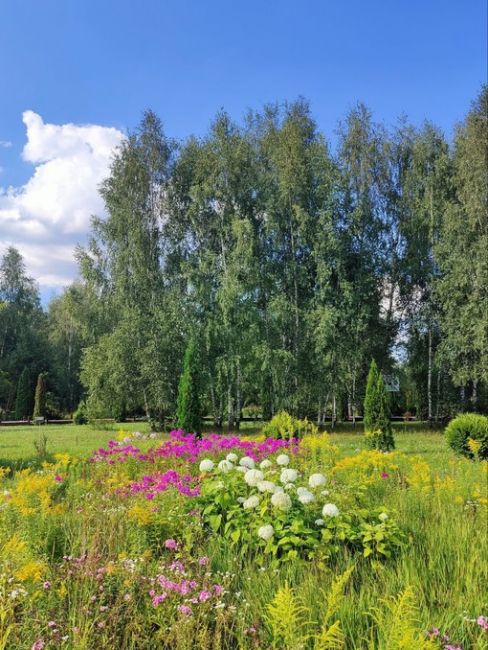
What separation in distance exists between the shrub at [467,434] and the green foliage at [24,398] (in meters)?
26.1

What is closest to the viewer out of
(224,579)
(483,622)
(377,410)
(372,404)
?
Result: (483,622)

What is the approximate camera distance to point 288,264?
58.0 feet

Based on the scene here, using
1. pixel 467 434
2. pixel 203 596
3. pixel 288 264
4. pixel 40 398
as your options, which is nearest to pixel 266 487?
pixel 203 596

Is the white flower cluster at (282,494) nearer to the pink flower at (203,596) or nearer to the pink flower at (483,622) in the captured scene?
the pink flower at (203,596)

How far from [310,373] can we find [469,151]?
933 cm

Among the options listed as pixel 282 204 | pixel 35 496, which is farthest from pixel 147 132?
pixel 35 496

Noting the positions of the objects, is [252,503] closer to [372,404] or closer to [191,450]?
[191,450]

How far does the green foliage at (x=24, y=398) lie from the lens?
96.1 feet

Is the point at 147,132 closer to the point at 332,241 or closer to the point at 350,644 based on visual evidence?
the point at 332,241

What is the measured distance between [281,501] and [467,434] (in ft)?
25.6

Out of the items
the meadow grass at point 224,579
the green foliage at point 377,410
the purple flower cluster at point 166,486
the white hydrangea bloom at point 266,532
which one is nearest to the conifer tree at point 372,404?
the green foliage at point 377,410

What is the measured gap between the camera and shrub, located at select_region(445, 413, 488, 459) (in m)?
9.26

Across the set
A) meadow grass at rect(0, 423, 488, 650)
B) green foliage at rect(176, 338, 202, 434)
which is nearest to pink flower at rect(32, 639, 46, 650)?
meadow grass at rect(0, 423, 488, 650)

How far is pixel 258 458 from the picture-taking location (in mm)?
5617
